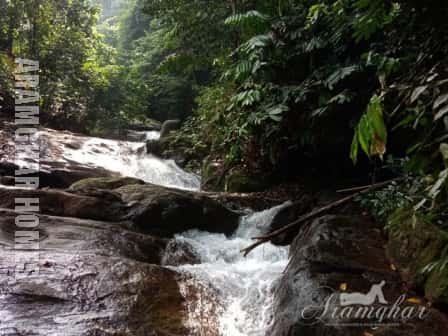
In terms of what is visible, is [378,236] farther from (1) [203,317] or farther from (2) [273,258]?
(1) [203,317]

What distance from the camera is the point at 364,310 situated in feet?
8.79

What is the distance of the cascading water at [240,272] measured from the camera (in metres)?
3.34

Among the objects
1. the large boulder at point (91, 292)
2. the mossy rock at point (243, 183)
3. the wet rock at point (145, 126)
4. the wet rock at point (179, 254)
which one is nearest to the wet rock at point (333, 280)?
the large boulder at point (91, 292)

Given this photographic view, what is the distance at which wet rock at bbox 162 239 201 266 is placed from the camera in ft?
15.0

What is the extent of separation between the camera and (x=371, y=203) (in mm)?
4641

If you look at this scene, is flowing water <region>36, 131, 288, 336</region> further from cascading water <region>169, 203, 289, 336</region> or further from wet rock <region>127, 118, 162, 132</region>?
wet rock <region>127, 118, 162, 132</region>

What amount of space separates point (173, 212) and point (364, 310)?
11.3 ft

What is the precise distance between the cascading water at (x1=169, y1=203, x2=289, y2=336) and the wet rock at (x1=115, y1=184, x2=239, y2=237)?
14 cm

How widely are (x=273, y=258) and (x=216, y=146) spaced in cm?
445

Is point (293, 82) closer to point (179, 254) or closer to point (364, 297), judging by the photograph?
point (179, 254)

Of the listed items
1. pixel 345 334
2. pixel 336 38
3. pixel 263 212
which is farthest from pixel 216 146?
pixel 345 334

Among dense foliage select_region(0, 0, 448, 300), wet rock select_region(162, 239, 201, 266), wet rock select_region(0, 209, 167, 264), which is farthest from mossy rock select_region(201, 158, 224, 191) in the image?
wet rock select_region(0, 209, 167, 264)

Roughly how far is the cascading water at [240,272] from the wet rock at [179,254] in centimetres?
10

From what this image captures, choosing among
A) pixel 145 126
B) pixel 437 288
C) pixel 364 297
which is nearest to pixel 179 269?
pixel 364 297
